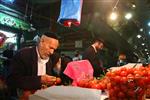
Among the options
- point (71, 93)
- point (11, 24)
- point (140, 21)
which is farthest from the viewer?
point (140, 21)

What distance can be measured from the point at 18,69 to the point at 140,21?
18.4 meters

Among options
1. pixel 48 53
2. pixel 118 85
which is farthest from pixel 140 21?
pixel 118 85

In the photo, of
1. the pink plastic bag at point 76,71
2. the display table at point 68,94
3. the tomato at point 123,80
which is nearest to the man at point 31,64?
the pink plastic bag at point 76,71

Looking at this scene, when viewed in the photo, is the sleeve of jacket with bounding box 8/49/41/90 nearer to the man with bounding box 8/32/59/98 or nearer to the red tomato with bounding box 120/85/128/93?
the man with bounding box 8/32/59/98

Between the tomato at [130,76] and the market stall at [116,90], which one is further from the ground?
the tomato at [130,76]

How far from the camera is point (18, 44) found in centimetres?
1155

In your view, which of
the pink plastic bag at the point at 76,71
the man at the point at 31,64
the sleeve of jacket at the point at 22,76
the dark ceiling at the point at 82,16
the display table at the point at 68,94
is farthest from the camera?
the dark ceiling at the point at 82,16

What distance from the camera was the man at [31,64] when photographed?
2.68m

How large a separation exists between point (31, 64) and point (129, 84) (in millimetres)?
1802

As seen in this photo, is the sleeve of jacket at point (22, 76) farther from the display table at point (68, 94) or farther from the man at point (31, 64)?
the display table at point (68, 94)

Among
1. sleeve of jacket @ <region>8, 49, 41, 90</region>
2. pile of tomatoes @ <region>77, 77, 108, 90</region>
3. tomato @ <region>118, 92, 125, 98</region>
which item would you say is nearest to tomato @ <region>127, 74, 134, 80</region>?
tomato @ <region>118, 92, 125, 98</region>

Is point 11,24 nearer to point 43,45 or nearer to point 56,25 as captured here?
point 56,25

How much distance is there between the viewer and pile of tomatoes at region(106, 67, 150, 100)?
134cm

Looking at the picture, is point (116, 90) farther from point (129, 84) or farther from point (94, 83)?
point (94, 83)
